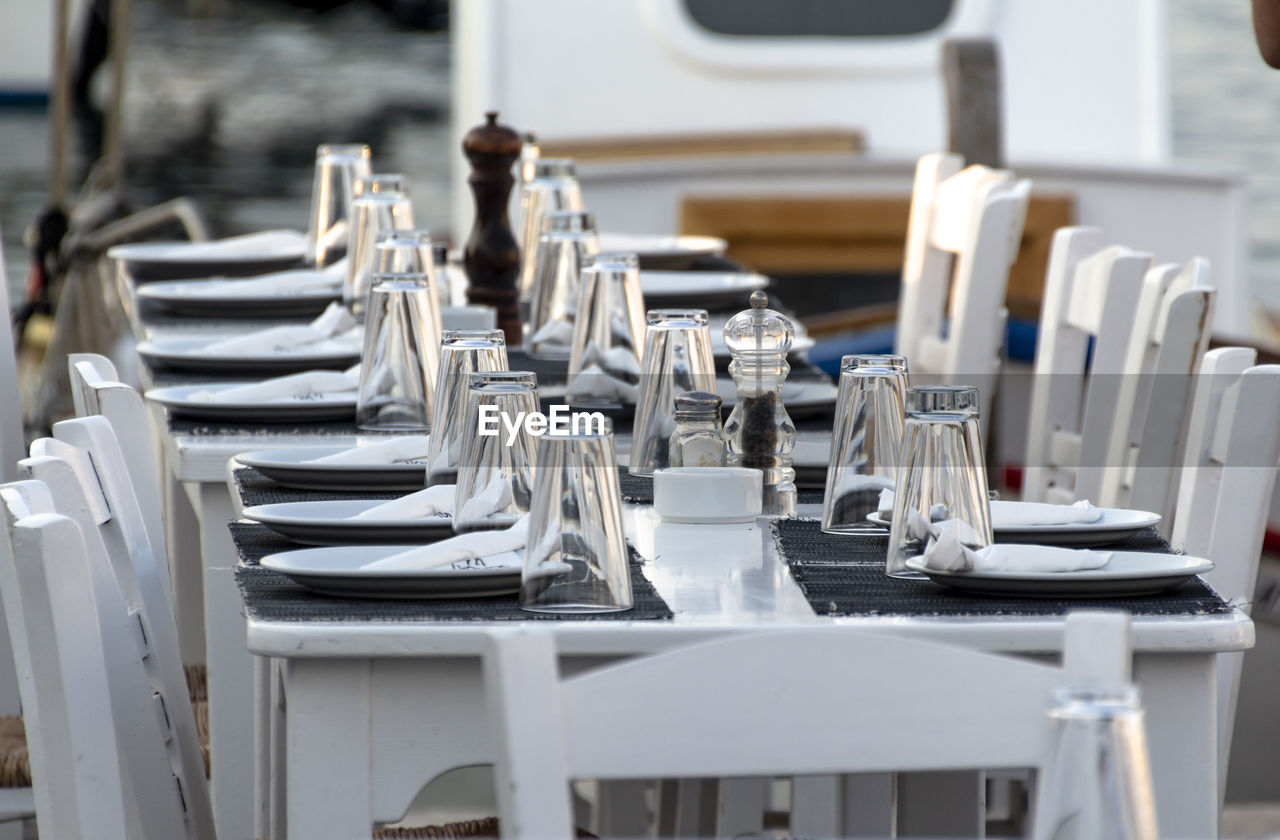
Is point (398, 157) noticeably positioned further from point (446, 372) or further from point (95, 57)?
point (446, 372)

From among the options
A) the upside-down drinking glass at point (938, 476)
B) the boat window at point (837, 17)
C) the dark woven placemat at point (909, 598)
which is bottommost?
the dark woven placemat at point (909, 598)

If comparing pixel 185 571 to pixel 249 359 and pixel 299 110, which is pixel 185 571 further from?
pixel 299 110

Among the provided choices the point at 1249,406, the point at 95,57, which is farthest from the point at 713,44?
the point at 95,57

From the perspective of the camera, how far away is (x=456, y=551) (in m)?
1.27

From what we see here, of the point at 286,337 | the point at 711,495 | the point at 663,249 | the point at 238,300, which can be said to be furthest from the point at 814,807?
the point at 663,249

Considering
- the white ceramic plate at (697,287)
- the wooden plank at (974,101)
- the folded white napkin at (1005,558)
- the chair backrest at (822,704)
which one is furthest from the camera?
the wooden plank at (974,101)

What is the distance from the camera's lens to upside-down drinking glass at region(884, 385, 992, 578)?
129 centimetres

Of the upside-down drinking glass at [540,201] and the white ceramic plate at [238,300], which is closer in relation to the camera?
the white ceramic plate at [238,300]

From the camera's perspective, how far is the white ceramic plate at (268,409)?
5.94ft

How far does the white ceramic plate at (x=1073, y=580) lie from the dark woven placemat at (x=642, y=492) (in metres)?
0.32

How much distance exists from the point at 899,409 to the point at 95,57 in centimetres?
1170

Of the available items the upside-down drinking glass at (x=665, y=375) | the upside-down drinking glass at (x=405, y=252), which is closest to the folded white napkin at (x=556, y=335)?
the upside-down drinking glass at (x=405, y=252)

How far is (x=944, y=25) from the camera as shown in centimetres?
511

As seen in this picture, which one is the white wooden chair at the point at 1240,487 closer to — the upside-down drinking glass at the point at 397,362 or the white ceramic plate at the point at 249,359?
the upside-down drinking glass at the point at 397,362
